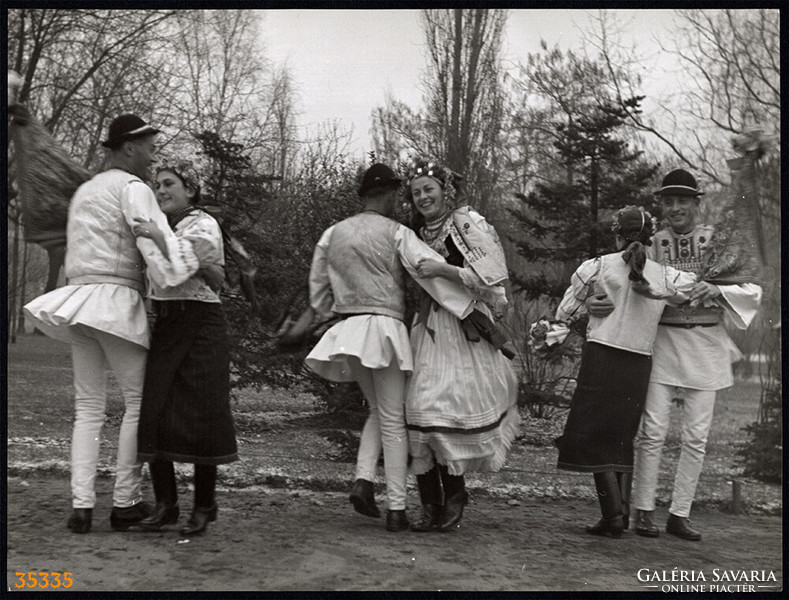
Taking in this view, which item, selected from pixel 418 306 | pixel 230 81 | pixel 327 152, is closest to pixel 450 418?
pixel 418 306

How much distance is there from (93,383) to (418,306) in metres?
1.83

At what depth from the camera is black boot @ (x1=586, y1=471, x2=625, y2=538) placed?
462 centimetres

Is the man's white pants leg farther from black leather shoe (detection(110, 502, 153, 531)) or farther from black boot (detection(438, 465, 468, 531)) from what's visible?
black leather shoe (detection(110, 502, 153, 531))

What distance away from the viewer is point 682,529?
4730mm

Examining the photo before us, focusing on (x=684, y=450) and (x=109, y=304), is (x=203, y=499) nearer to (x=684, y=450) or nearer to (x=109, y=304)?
(x=109, y=304)

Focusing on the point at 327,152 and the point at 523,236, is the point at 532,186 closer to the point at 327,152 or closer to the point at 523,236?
the point at 523,236

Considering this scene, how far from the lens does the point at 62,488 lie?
205 inches

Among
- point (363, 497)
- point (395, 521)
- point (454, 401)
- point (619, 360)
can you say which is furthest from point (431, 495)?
point (619, 360)

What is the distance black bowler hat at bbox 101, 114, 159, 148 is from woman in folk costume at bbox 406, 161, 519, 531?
1506mm

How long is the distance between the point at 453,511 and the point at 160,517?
1.57 meters

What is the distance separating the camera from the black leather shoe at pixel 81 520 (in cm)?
411

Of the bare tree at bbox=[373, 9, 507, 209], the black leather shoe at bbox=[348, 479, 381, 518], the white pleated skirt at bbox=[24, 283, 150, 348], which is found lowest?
the black leather shoe at bbox=[348, 479, 381, 518]

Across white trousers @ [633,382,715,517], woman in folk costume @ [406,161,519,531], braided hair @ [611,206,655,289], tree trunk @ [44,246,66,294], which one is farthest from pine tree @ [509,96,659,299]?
tree trunk @ [44,246,66,294]

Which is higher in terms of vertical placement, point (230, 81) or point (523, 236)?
point (230, 81)
